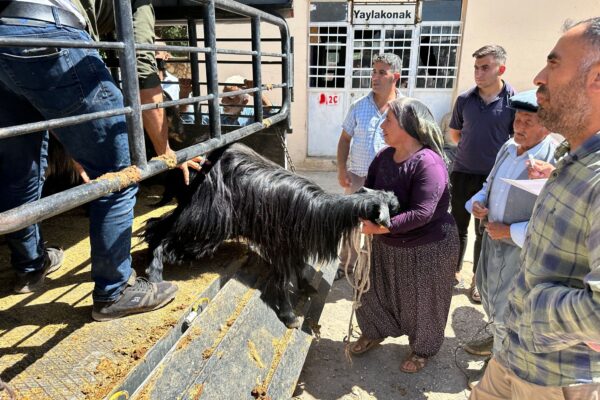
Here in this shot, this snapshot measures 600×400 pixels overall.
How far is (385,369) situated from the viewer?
2887 mm

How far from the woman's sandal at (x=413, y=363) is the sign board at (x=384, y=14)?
7.10 m

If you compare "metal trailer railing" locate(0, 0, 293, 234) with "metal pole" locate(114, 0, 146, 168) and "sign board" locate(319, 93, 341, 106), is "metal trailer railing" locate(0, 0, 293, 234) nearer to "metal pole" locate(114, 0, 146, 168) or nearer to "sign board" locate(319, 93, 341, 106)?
"metal pole" locate(114, 0, 146, 168)

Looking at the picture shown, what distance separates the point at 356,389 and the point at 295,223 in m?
1.17

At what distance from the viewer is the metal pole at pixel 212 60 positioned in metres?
1.89

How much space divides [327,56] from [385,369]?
6.98 metres

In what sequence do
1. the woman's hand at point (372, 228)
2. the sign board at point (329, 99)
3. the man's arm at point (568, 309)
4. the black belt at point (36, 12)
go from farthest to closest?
the sign board at point (329, 99)
the woman's hand at point (372, 228)
the black belt at point (36, 12)
the man's arm at point (568, 309)

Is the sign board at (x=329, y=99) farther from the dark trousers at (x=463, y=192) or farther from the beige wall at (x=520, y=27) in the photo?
the dark trousers at (x=463, y=192)

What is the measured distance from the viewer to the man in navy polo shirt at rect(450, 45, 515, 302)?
335 centimetres

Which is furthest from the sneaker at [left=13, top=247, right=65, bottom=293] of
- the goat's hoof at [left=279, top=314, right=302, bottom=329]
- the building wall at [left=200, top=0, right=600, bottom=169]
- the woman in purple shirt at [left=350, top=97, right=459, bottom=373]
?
the building wall at [left=200, top=0, right=600, bottom=169]

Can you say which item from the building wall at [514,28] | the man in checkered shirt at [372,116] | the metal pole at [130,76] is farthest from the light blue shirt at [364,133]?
the building wall at [514,28]

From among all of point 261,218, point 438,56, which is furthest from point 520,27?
point 261,218

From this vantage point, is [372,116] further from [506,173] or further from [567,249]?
[567,249]

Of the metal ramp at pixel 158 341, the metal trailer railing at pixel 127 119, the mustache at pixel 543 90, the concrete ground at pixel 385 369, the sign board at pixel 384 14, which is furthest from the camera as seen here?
the sign board at pixel 384 14

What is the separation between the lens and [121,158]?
1.62 m
